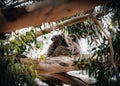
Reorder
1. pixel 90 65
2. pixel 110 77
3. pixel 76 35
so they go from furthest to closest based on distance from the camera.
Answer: pixel 76 35
pixel 90 65
pixel 110 77

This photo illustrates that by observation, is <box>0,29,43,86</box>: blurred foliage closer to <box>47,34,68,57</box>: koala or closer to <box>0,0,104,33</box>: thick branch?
<box>0,0,104,33</box>: thick branch

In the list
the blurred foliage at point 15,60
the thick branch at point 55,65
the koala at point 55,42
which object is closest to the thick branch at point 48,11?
the blurred foliage at point 15,60

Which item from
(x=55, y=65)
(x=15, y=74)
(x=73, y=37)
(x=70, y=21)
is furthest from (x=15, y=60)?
(x=73, y=37)

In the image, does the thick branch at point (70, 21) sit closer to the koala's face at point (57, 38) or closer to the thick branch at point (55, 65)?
the thick branch at point (55, 65)

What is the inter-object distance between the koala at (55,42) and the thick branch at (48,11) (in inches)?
116

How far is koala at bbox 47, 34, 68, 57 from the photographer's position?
5230 millimetres

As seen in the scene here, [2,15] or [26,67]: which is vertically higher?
[2,15]

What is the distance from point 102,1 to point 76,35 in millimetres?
2683

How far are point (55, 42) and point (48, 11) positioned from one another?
3.14 metres

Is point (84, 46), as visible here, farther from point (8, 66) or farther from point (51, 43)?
point (8, 66)

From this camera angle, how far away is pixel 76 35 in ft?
16.3

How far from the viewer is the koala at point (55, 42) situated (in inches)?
206

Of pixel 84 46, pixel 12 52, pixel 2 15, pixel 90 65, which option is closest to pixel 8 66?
pixel 12 52

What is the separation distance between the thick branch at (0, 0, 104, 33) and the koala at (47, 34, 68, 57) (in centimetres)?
296
